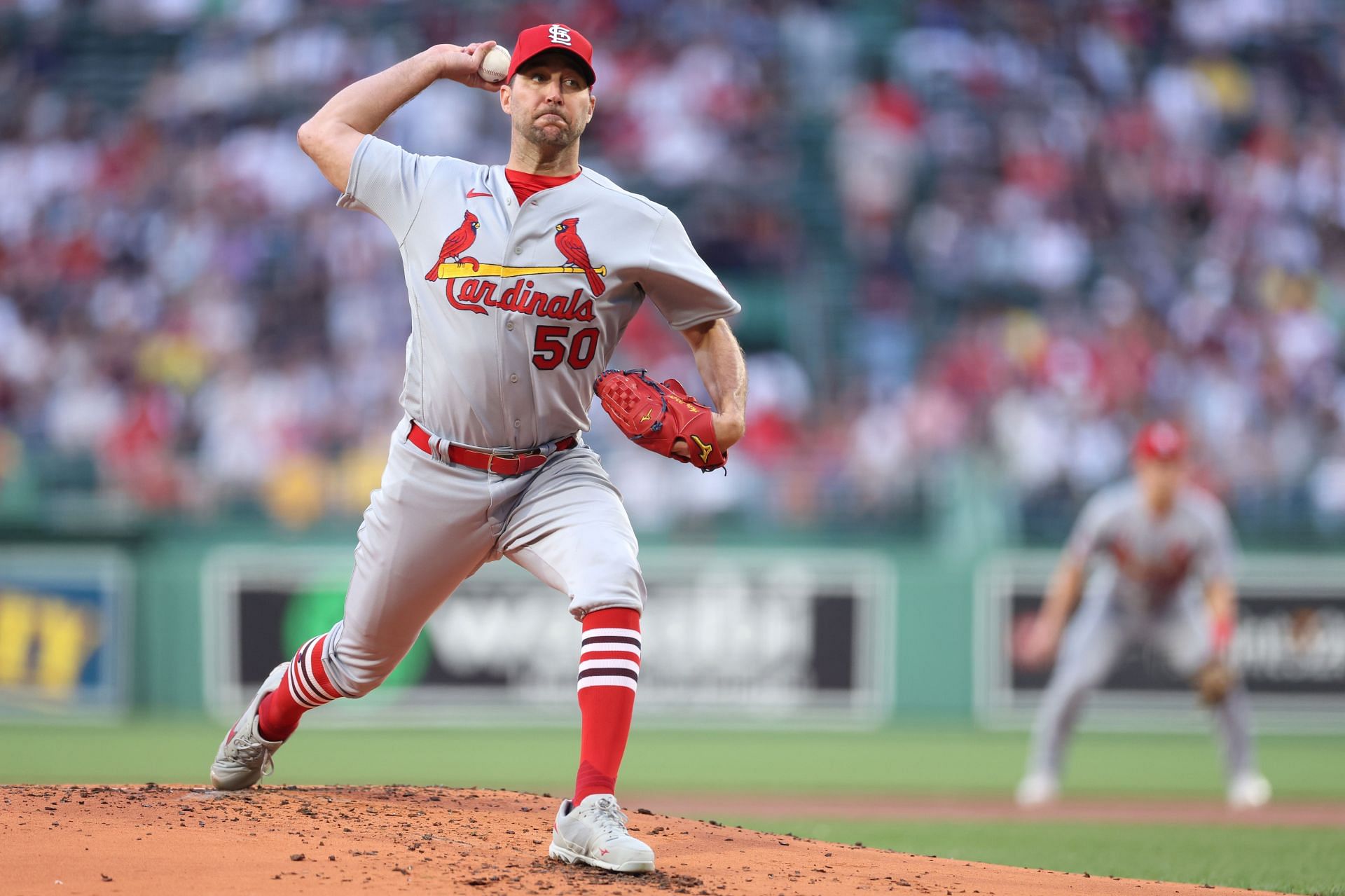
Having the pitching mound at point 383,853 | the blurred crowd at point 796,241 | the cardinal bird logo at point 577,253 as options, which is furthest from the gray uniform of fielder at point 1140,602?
the cardinal bird logo at point 577,253

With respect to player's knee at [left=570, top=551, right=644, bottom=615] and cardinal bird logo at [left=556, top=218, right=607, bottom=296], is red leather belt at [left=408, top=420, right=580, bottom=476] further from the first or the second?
cardinal bird logo at [left=556, top=218, right=607, bottom=296]

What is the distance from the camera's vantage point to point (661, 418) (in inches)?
167

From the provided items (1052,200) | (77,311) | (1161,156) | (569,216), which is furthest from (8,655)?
(1161,156)

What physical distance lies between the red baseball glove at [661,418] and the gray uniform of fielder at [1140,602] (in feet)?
16.1

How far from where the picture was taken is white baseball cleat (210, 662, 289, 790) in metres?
5.05

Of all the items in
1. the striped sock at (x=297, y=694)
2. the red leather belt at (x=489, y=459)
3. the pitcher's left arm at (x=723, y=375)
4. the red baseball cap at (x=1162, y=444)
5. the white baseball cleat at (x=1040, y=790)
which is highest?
the red baseball cap at (x=1162, y=444)

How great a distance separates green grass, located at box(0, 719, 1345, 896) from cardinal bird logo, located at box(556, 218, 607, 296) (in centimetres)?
281

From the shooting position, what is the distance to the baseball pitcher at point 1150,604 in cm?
849

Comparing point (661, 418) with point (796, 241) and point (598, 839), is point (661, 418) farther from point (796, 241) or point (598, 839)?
point (796, 241)

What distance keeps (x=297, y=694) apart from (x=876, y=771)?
5.52m

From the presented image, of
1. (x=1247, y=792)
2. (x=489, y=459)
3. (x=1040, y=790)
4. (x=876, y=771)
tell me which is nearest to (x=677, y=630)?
(x=876, y=771)

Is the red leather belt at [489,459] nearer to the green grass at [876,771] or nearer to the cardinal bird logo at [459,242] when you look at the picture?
the cardinal bird logo at [459,242]

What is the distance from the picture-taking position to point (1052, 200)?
16.4m

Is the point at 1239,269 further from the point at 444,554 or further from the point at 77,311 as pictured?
the point at 444,554
